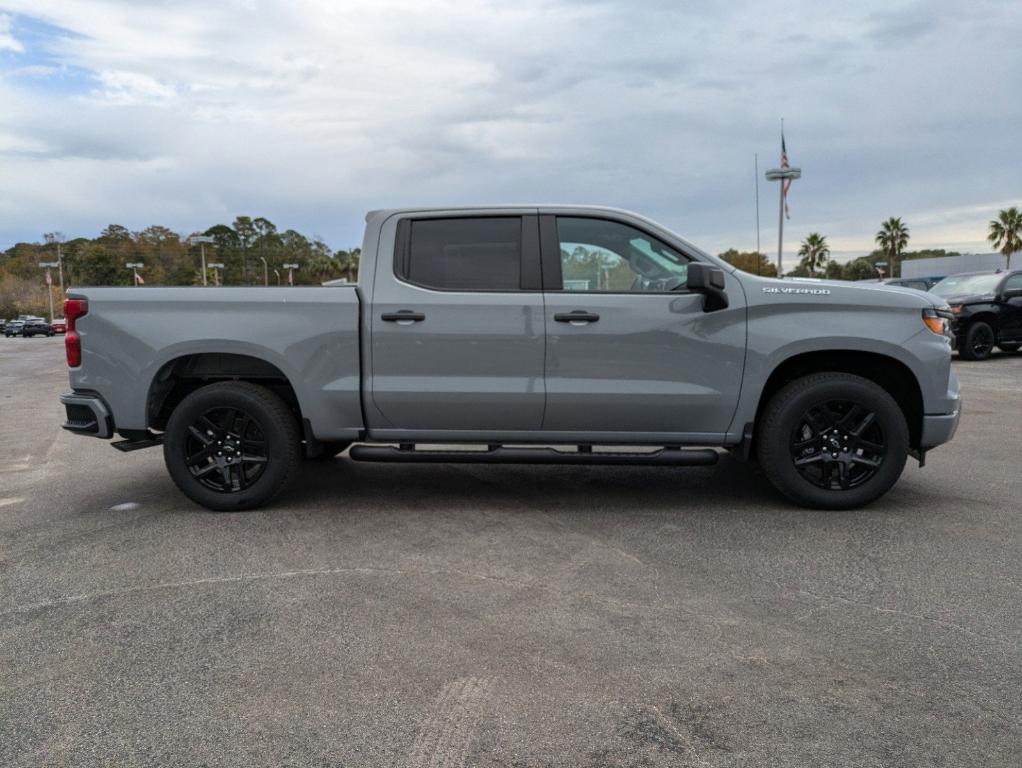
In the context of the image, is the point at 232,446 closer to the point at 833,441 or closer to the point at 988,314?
the point at 833,441

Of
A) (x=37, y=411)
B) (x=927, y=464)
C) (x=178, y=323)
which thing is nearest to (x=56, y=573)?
(x=178, y=323)

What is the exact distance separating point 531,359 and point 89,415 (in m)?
2.86

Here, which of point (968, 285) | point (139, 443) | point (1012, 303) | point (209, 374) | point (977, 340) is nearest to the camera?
point (209, 374)

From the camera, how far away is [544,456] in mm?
4934

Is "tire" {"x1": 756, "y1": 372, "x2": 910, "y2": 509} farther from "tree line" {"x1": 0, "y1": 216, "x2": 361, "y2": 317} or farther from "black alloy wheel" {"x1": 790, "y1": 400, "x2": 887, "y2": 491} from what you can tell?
"tree line" {"x1": 0, "y1": 216, "x2": 361, "y2": 317}

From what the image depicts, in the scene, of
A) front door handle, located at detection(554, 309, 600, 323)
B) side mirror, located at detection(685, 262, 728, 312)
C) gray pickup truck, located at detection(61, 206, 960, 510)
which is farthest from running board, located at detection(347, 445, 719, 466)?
side mirror, located at detection(685, 262, 728, 312)

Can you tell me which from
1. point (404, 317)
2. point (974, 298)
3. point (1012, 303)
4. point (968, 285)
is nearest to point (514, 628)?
point (404, 317)

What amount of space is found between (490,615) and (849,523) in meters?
2.51

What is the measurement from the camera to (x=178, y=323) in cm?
504

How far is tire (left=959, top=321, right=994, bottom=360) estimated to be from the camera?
1579cm

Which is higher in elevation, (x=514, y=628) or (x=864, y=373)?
(x=864, y=373)

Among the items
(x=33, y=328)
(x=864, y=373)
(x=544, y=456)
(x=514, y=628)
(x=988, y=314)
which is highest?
(x=988, y=314)

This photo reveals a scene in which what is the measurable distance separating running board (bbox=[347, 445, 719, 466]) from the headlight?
1.54m

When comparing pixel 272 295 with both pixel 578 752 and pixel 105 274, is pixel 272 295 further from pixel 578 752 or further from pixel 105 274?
pixel 105 274
